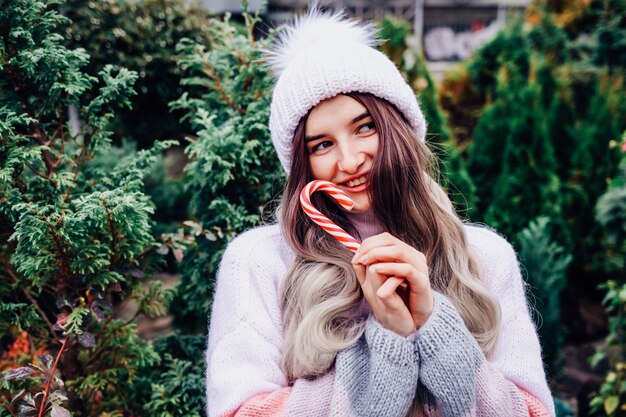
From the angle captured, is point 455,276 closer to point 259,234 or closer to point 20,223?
point 259,234

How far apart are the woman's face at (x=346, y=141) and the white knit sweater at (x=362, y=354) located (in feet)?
1.20

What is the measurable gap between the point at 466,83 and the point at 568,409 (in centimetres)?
328

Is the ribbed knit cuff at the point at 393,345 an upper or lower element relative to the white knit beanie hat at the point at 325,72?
lower

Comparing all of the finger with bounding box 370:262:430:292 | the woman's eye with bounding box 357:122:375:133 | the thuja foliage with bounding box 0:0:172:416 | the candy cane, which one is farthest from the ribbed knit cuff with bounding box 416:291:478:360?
the thuja foliage with bounding box 0:0:172:416

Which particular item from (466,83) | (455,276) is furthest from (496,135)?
(455,276)

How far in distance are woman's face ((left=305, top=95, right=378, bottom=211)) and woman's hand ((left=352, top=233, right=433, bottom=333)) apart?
1.05 ft

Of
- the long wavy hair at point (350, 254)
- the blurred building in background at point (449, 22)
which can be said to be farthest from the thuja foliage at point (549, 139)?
the blurred building in background at point (449, 22)

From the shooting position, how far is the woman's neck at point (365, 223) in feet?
6.15

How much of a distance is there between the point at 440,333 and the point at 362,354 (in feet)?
0.84

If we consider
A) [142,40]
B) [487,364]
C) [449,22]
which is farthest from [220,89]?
[449,22]

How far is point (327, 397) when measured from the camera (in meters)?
1.55

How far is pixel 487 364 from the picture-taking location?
1595 millimetres

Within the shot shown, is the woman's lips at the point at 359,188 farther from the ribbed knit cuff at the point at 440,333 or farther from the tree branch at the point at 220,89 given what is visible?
the tree branch at the point at 220,89

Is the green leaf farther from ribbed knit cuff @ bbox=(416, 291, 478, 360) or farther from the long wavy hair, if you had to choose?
ribbed knit cuff @ bbox=(416, 291, 478, 360)
